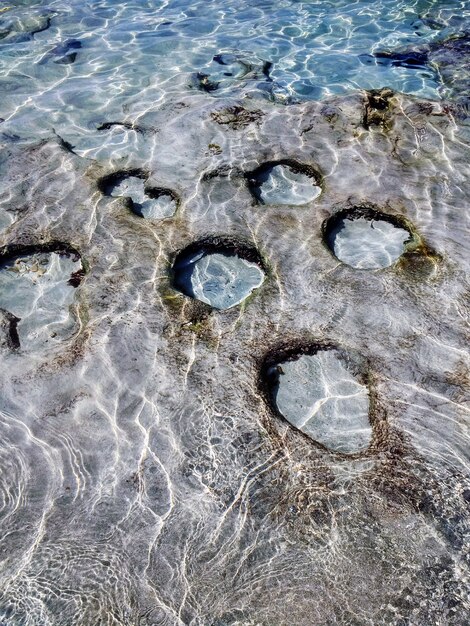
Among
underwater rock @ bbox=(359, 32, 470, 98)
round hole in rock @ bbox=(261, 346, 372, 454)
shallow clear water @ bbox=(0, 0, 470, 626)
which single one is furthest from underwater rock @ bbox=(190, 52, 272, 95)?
round hole in rock @ bbox=(261, 346, 372, 454)

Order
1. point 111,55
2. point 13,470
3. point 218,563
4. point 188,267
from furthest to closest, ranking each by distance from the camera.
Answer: point 111,55, point 188,267, point 13,470, point 218,563

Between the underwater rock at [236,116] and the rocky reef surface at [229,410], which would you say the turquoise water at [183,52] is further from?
the rocky reef surface at [229,410]

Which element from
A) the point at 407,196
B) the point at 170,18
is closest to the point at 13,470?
the point at 407,196

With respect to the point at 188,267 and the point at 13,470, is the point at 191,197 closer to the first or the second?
the point at 188,267

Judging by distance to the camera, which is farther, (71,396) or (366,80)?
(366,80)

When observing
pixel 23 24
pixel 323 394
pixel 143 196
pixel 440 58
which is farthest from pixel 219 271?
pixel 23 24

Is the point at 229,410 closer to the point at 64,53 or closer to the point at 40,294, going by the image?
the point at 40,294
